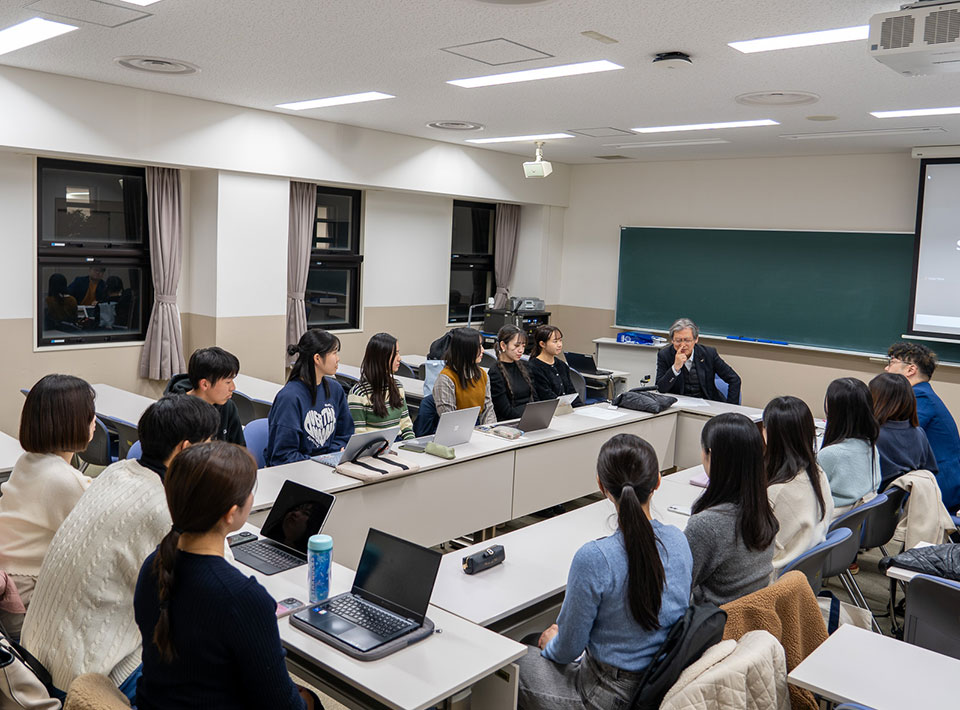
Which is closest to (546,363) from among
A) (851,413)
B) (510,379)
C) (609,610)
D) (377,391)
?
(510,379)

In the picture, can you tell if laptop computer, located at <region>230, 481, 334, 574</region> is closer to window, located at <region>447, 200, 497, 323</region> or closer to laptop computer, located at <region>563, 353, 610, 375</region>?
laptop computer, located at <region>563, 353, 610, 375</region>

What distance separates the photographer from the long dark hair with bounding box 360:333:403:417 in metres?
4.12

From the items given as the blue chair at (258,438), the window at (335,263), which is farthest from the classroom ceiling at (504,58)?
the blue chair at (258,438)

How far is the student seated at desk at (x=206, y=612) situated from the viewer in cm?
161

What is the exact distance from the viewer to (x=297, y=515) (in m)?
2.67

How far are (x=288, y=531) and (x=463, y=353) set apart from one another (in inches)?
78.9

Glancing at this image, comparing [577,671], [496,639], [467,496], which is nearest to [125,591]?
[496,639]

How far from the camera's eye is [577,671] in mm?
2203

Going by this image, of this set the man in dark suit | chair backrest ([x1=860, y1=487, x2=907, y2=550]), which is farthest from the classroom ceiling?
chair backrest ([x1=860, y1=487, x2=907, y2=550])

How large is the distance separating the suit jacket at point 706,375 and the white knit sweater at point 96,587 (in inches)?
A: 184

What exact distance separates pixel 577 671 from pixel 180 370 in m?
5.22

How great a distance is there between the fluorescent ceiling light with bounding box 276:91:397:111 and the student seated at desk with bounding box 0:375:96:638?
146 inches

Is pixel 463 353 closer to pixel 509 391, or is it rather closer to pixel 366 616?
pixel 509 391

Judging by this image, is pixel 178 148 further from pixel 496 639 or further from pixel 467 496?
pixel 496 639
